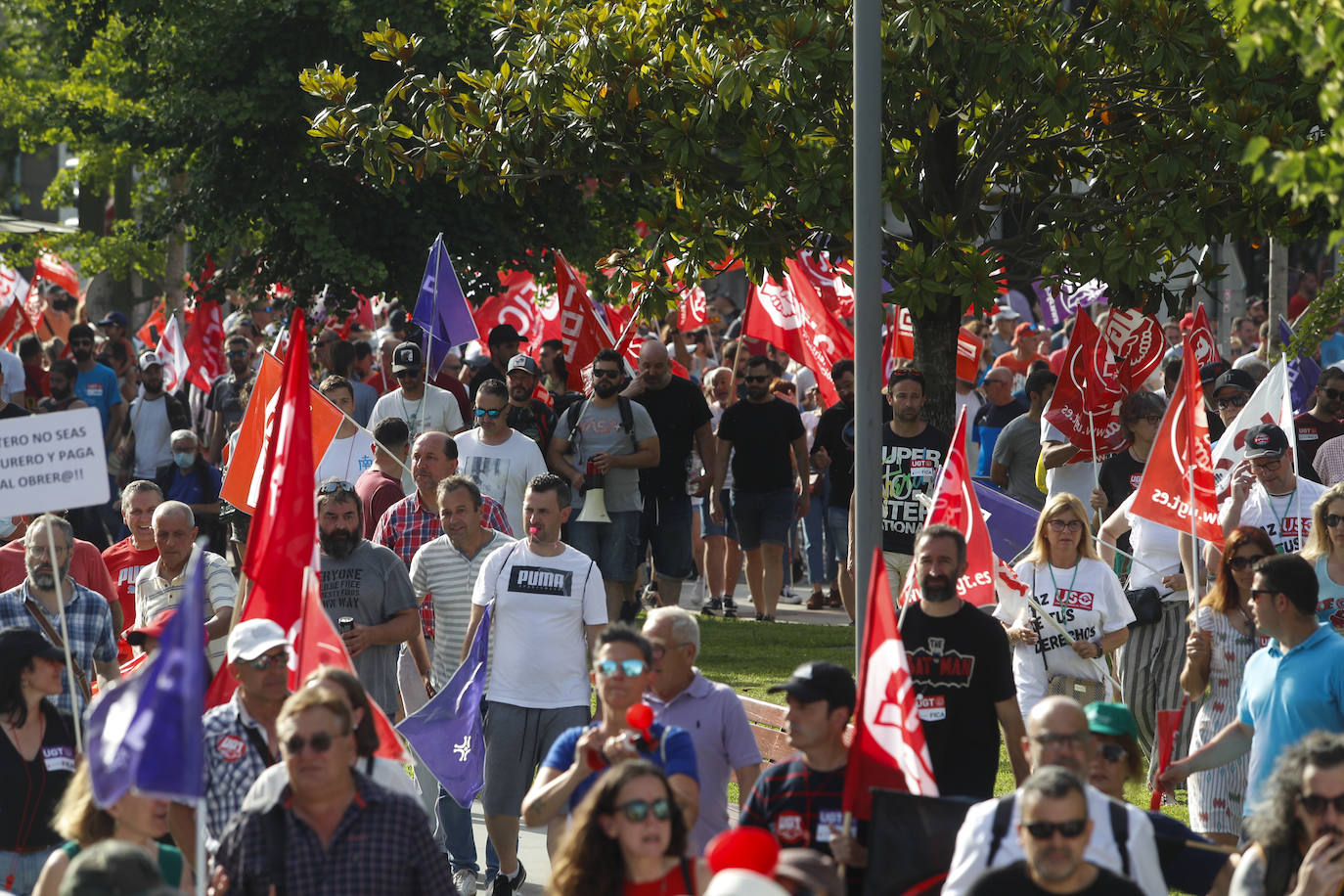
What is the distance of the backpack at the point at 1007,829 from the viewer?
563cm

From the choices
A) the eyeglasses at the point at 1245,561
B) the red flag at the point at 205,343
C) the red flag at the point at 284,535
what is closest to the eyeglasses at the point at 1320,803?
the eyeglasses at the point at 1245,561

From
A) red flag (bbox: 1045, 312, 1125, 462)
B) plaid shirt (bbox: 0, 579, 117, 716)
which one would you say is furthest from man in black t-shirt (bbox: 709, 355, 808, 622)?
plaid shirt (bbox: 0, 579, 117, 716)

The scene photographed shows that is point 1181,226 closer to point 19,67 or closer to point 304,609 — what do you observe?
point 304,609

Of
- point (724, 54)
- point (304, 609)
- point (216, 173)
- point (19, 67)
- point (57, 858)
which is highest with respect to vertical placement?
point (19, 67)

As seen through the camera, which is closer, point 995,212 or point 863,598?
point 863,598

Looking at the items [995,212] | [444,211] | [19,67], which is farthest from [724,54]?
[19,67]

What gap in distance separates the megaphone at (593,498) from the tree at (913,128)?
158 centimetres

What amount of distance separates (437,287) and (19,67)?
67.2 feet

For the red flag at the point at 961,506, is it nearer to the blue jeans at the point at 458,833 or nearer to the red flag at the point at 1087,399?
the blue jeans at the point at 458,833

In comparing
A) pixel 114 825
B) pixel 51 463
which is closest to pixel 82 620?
pixel 51 463

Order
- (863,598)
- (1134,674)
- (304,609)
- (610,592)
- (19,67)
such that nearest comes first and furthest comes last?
(304,609), (863,598), (1134,674), (610,592), (19,67)

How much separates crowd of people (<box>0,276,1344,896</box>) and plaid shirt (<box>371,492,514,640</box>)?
16 mm

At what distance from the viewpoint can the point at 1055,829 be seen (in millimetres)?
5293

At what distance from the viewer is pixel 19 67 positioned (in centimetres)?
3281
